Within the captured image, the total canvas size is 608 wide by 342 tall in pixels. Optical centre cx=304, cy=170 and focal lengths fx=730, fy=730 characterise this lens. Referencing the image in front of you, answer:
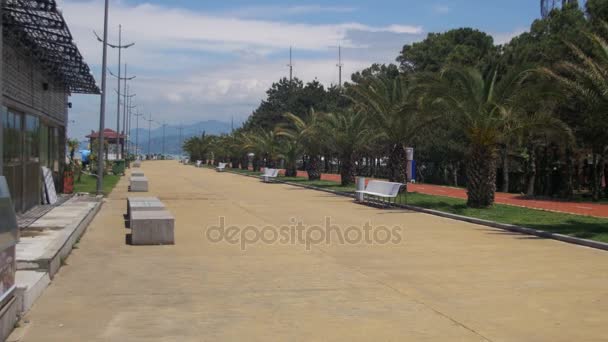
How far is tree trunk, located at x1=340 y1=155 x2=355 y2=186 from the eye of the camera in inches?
1531

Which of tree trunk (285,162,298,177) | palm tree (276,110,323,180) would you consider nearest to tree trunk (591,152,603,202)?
palm tree (276,110,323,180)

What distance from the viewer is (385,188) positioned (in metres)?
25.0

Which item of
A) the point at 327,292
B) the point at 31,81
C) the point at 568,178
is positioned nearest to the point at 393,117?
the point at 568,178

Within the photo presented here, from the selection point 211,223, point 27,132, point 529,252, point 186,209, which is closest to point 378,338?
point 529,252

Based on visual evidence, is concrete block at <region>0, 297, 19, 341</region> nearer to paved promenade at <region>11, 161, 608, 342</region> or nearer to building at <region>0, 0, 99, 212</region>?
paved promenade at <region>11, 161, 608, 342</region>

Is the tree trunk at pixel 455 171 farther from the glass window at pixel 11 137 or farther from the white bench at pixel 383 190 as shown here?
the glass window at pixel 11 137

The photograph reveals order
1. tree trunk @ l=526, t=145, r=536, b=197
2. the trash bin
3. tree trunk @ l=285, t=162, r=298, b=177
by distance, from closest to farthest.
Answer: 1. tree trunk @ l=526, t=145, r=536, b=197
2. the trash bin
3. tree trunk @ l=285, t=162, r=298, b=177

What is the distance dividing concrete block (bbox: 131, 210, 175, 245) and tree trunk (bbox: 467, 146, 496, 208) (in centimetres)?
1219

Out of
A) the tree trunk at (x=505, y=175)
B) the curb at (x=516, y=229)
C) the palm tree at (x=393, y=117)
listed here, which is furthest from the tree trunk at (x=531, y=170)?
the curb at (x=516, y=229)

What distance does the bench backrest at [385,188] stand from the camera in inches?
945

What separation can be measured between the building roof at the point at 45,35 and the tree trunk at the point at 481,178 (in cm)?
1215

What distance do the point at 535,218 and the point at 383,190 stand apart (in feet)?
22.2

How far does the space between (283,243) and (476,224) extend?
22.6 ft

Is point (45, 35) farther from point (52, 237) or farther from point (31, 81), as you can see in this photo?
point (52, 237)
